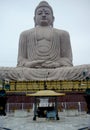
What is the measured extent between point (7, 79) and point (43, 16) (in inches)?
196

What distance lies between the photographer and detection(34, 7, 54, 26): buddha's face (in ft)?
56.3

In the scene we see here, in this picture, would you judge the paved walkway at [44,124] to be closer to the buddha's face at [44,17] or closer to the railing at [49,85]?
the railing at [49,85]

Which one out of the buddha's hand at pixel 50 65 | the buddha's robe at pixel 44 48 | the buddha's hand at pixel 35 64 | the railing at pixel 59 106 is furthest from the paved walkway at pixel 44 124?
the buddha's robe at pixel 44 48

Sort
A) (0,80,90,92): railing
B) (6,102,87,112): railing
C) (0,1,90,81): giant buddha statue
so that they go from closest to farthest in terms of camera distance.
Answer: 1. (6,102,87,112): railing
2. (0,80,90,92): railing
3. (0,1,90,81): giant buddha statue

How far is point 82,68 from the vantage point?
1423 centimetres

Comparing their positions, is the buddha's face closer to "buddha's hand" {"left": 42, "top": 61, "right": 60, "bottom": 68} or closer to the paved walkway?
"buddha's hand" {"left": 42, "top": 61, "right": 60, "bottom": 68}

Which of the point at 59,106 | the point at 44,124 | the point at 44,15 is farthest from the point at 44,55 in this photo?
the point at 44,124

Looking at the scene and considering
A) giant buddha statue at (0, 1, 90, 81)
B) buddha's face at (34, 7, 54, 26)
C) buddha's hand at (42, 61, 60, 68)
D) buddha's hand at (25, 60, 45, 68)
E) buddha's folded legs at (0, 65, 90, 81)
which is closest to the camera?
buddha's folded legs at (0, 65, 90, 81)

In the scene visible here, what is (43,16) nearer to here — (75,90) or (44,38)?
(44,38)

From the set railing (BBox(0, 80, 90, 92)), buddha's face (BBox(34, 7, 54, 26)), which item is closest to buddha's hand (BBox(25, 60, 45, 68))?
railing (BBox(0, 80, 90, 92))

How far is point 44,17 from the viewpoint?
1717cm

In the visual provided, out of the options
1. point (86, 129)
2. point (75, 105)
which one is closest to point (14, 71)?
point (75, 105)

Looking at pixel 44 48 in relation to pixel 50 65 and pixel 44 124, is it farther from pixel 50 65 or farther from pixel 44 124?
pixel 44 124

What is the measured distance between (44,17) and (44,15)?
150 mm
